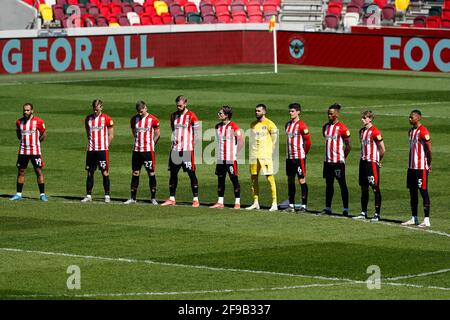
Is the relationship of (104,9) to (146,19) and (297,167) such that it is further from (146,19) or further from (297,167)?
(297,167)

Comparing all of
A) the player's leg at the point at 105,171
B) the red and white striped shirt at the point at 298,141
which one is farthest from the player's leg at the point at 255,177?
the player's leg at the point at 105,171

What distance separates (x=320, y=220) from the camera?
24.2 meters

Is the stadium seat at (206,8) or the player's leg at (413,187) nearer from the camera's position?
the player's leg at (413,187)

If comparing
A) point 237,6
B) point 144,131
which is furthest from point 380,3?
point 144,131

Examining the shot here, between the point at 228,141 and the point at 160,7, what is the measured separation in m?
38.1

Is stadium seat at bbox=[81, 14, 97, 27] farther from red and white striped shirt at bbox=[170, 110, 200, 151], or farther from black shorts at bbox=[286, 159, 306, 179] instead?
black shorts at bbox=[286, 159, 306, 179]

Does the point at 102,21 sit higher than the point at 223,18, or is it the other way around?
the point at 223,18

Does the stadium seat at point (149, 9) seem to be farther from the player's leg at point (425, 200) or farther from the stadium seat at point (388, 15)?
the player's leg at point (425, 200)

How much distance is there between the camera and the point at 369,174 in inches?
949

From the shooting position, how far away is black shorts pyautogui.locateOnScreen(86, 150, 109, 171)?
2629cm

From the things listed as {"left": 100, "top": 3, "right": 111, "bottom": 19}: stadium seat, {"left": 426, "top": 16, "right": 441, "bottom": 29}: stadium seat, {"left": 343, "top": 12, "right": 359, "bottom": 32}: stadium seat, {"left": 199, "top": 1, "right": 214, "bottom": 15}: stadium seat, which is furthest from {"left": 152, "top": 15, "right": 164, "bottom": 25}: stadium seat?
{"left": 426, "top": 16, "right": 441, "bottom": 29}: stadium seat

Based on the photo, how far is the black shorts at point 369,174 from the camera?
24094 millimetres
